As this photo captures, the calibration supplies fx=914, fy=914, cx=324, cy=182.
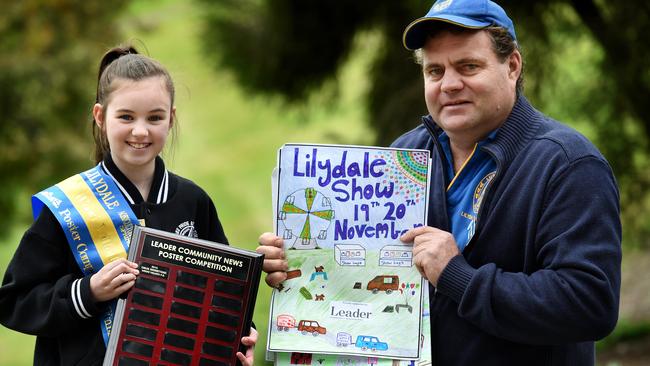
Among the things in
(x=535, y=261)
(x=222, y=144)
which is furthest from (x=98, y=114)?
(x=222, y=144)

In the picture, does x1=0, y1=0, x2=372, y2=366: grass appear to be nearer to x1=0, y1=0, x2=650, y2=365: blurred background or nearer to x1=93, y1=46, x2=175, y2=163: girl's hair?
x1=0, y1=0, x2=650, y2=365: blurred background

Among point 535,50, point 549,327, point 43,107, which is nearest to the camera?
point 549,327

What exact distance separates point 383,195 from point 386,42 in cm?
539

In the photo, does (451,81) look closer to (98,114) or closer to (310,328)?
(310,328)

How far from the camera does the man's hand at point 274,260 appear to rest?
288 centimetres

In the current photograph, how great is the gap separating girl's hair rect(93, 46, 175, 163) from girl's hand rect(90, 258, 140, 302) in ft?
1.59

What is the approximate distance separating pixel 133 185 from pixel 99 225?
200 mm

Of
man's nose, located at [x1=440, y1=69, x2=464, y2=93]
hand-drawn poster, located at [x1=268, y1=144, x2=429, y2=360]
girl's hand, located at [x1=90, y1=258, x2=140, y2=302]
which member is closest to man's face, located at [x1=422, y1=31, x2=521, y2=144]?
man's nose, located at [x1=440, y1=69, x2=464, y2=93]

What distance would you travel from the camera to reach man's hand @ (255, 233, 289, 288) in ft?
9.44

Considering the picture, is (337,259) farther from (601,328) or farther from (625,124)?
(625,124)

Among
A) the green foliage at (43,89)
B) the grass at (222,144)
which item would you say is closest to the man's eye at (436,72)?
the green foliage at (43,89)

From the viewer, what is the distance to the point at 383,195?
2914 millimetres

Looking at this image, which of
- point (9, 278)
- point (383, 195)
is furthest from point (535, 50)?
point (9, 278)

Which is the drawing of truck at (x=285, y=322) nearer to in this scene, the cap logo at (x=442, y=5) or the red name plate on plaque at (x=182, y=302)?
the red name plate on plaque at (x=182, y=302)
